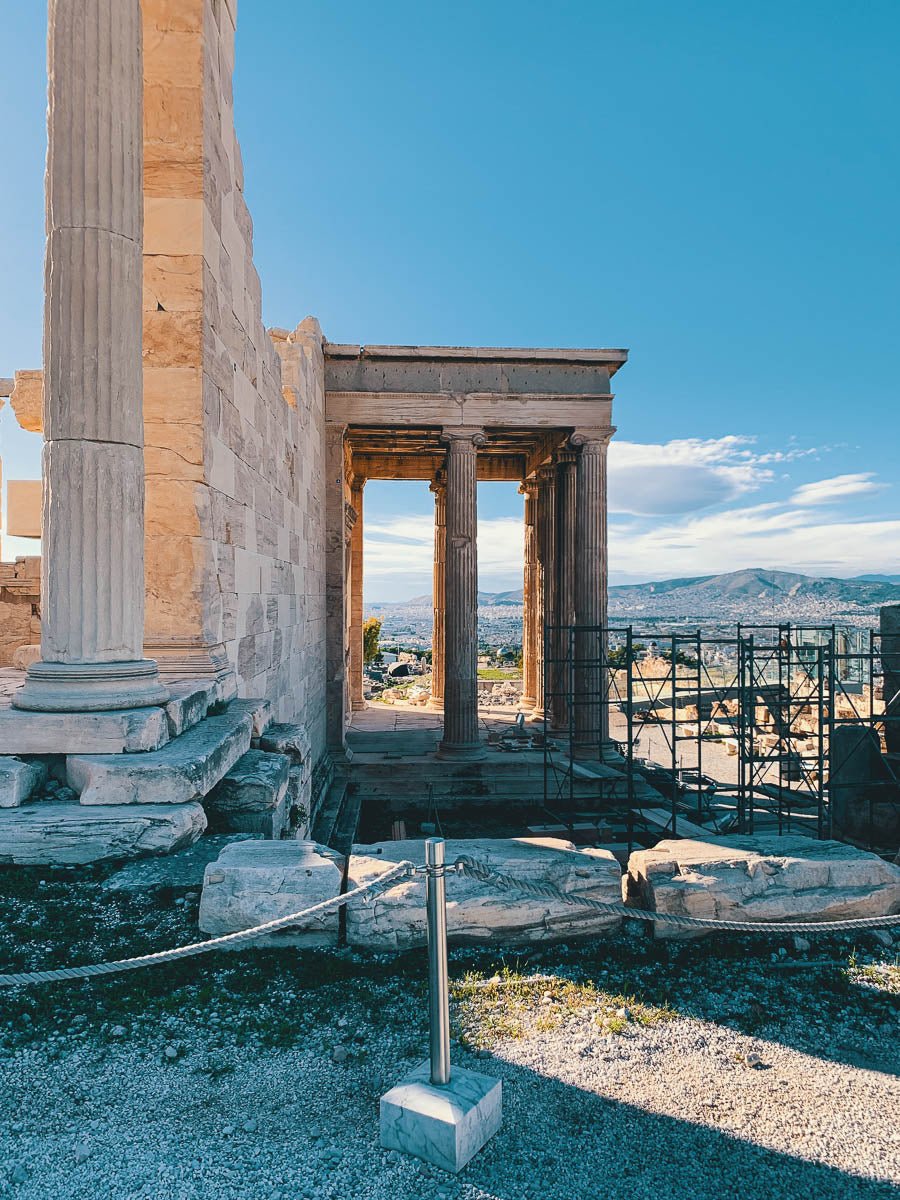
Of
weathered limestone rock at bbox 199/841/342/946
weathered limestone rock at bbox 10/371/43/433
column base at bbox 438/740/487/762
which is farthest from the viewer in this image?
column base at bbox 438/740/487/762

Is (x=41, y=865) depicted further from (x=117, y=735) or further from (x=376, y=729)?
(x=376, y=729)

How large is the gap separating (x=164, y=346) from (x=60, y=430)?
4.63 feet

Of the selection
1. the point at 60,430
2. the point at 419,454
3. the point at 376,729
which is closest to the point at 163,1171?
the point at 60,430

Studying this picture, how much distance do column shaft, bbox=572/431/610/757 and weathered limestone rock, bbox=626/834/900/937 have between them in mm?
12637

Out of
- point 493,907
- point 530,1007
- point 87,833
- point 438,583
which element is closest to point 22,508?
point 87,833

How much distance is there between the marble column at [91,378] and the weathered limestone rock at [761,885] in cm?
394

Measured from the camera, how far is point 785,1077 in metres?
3.31

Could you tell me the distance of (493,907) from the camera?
444cm

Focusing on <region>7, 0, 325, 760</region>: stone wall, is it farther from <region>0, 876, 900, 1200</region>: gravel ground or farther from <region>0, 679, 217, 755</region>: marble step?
<region>0, 876, 900, 1200</region>: gravel ground

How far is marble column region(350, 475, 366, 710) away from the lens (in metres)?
25.3

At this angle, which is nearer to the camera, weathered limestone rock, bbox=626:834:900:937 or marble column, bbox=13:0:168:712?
weathered limestone rock, bbox=626:834:900:937

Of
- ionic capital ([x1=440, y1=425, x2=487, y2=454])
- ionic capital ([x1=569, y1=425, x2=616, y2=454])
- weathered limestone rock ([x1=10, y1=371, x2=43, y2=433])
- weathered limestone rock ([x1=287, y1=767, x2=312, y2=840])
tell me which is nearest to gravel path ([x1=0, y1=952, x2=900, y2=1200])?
weathered limestone rock ([x1=287, y1=767, x2=312, y2=840])

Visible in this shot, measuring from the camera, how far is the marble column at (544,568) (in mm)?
21078

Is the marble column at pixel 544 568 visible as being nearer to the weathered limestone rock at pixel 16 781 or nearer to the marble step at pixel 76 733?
the marble step at pixel 76 733
